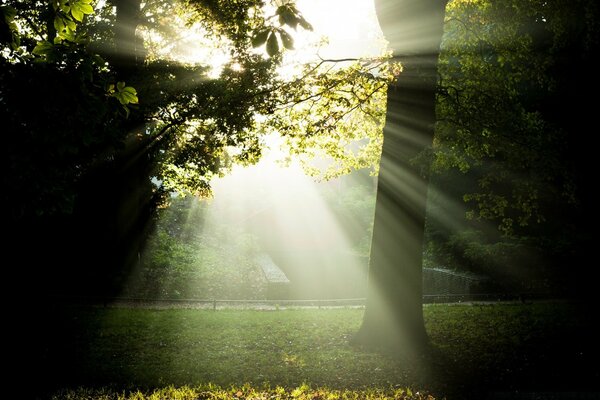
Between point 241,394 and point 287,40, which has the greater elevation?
point 287,40

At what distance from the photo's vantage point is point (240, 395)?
5559mm

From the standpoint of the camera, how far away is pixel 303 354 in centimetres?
809

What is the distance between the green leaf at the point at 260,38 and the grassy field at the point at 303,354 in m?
5.44

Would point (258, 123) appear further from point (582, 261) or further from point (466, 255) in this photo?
point (582, 261)

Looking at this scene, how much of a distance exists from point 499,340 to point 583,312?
212 inches

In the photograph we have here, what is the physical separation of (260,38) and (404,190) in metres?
6.59

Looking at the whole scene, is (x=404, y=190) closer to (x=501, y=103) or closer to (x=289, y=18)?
(x=501, y=103)

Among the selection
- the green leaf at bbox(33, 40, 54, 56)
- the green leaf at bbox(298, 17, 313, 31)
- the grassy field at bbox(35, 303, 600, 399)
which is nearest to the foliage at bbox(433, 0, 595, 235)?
the grassy field at bbox(35, 303, 600, 399)

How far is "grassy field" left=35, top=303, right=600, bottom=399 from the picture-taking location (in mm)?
6473

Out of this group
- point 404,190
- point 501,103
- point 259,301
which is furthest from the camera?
point 259,301

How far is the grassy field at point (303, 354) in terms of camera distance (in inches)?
255

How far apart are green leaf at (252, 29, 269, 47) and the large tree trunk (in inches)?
251

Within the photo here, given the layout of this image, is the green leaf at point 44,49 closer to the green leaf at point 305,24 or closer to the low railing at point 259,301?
the green leaf at point 305,24

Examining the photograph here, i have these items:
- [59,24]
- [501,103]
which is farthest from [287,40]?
[501,103]
